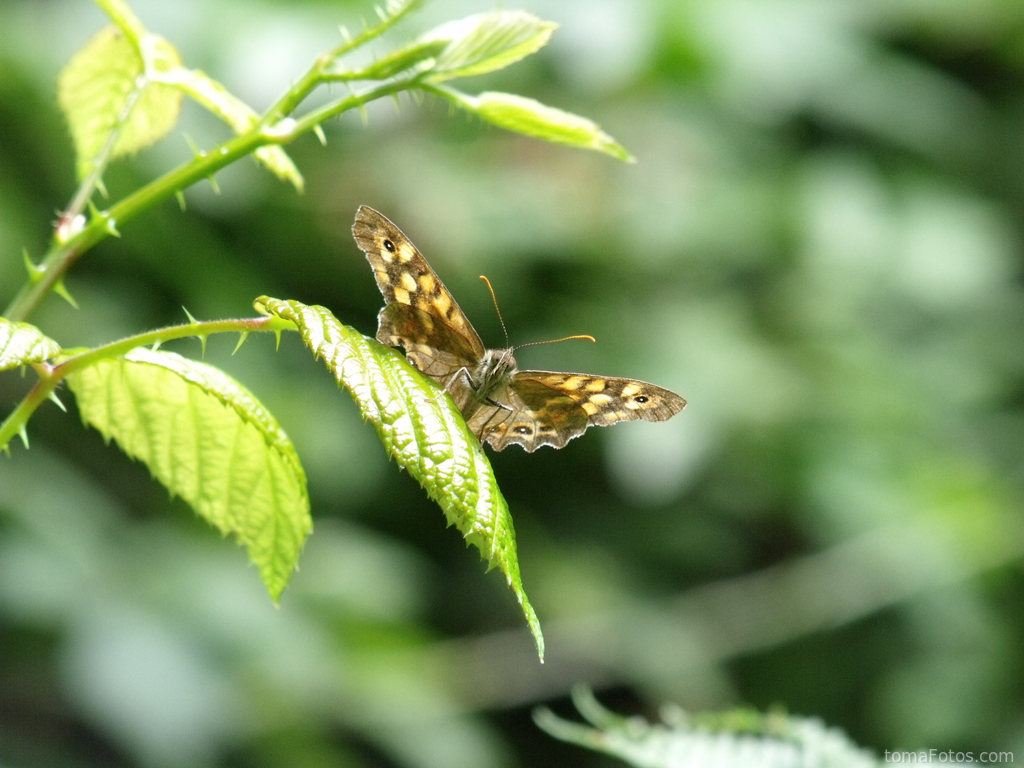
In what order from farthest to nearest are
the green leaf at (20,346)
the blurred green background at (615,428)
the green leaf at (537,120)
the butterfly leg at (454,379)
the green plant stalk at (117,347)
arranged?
the blurred green background at (615,428) → the butterfly leg at (454,379) → the green leaf at (537,120) → the green plant stalk at (117,347) → the green leaf at (20,346)

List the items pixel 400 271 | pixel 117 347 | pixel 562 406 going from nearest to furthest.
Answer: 1. pixel 117 347
2. pixel 400 271
3. pixel 562 406

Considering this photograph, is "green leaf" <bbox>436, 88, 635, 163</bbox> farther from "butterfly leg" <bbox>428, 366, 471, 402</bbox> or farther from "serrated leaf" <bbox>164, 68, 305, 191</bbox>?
"butterfly leg" <bbox>428, 366, 471, 402</bbox>

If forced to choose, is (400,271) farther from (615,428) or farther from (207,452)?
(615,428)

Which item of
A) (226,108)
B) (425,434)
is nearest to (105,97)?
(226,108)

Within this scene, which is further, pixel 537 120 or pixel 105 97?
→ pixel 105 97

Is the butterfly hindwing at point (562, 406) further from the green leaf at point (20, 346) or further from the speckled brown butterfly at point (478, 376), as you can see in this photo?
the green leaf at point (20, 346)

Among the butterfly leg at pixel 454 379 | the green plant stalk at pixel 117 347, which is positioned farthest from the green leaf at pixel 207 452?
the butterfly leg at pixel 454 379

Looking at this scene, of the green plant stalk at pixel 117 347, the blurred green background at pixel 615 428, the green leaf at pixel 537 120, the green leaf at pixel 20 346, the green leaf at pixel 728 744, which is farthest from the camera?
the blurred green background at pixel 615 428
